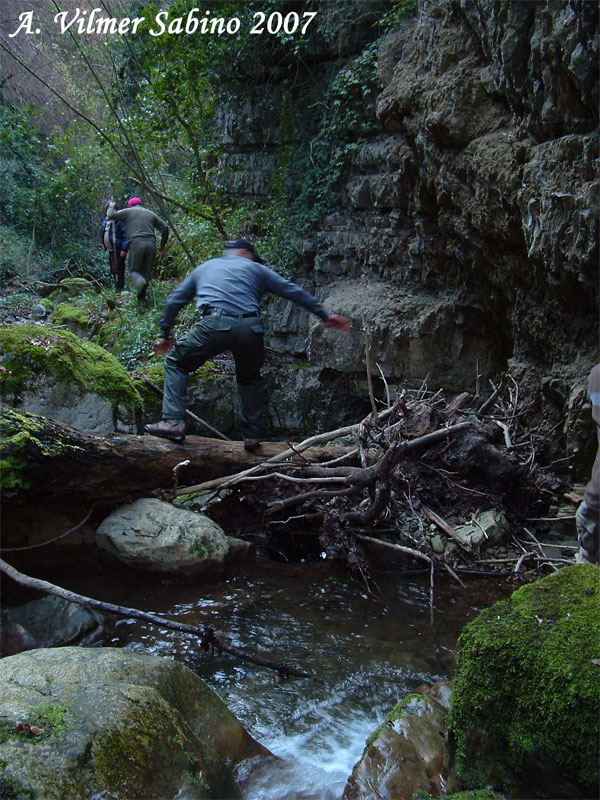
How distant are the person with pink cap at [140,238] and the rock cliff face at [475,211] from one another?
3414 mm

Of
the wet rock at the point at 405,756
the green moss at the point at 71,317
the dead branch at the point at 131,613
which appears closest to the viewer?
the wet rock at the point at 405,756

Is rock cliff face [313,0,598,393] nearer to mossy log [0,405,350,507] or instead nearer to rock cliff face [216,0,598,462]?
rock cliff face [216,0,598,462]

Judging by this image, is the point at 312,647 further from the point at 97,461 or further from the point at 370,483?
the point at 97,461

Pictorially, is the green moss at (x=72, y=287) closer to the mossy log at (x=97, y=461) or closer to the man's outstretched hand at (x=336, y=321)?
the mossy log at (x=97, y=461)

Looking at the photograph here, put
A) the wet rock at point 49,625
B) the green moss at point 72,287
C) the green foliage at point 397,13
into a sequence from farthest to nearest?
the green moss at point 72,287 → the green foliage at point 397,13 → the wet rock at point 49,625

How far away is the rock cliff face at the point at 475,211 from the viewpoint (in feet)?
16.1

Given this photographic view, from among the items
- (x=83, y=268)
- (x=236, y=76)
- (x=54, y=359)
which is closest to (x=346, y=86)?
(x=236, y=76)

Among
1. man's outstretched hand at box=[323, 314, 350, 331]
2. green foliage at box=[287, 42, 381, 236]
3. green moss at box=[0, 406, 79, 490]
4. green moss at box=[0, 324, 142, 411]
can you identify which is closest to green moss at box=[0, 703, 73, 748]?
green moss at box=[0, 406, 79, 490]

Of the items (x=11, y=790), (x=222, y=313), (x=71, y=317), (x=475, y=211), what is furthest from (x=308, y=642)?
(x=71, y=317)

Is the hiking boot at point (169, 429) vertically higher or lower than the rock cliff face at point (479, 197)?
lower

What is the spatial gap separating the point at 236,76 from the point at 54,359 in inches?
335

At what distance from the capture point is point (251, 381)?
19.0ft

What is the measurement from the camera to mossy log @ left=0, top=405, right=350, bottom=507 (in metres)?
4.21

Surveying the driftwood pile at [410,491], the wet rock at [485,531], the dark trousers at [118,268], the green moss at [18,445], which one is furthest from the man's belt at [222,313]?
the dark trousers at [118,268]
